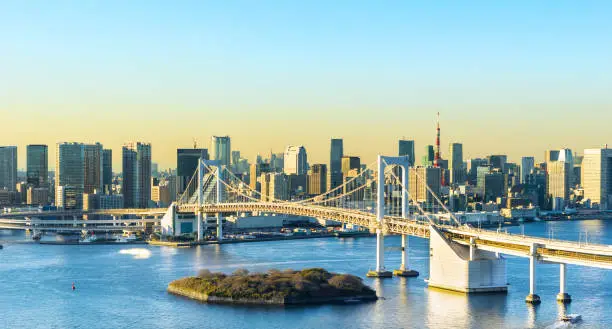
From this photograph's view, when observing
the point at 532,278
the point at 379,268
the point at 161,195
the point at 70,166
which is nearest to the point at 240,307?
the point at 532,278

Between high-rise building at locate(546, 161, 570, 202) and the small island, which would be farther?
high-rise building at locate(546, 161, 570, 202)

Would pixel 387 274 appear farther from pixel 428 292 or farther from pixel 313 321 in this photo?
pixel 313 321

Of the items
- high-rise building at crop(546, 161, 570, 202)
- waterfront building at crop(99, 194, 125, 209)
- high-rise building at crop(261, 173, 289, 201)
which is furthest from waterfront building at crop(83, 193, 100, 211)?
high-rise building at crop(546, 161, 570, 202)

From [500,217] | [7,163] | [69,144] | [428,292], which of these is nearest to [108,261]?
[428,292]

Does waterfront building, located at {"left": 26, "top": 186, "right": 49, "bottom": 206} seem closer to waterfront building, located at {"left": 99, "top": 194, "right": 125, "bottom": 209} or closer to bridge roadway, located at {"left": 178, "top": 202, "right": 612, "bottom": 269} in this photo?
waterfront building, located at {"left": 99, "top": 194, "right": 125, "bottom": 209}

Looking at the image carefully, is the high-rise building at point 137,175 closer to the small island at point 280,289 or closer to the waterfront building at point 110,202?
the waterfront building at point 110,202

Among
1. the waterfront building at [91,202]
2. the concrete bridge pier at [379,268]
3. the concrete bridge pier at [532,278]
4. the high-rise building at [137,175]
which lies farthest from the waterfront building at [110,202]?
the concrete bridge pier at [532,278]
